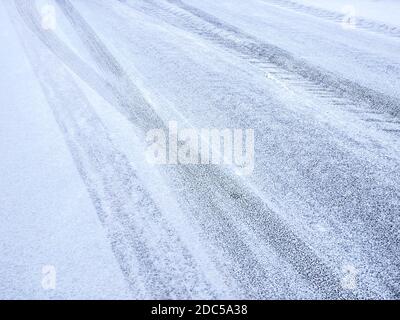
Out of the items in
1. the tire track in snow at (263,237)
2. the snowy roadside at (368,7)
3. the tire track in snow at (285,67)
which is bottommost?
the tire track in snow at (263,237)

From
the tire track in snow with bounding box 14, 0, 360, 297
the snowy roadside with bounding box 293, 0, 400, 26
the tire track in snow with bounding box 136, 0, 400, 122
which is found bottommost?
the tire track in snow with bounding box 14, 0, 360, 297

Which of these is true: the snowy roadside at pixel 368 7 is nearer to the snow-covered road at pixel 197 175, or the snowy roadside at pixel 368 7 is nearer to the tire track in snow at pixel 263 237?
the snow-covered road at pixel 197 175

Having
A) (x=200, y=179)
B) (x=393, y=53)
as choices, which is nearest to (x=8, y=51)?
(x=200, y=179)

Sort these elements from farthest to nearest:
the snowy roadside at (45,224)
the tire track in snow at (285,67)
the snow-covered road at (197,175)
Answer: the tire track in snow at (285,67), the snow-covered road at (197,175), the snowy roadside at (45,224)

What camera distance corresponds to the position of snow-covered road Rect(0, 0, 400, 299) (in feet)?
8.03

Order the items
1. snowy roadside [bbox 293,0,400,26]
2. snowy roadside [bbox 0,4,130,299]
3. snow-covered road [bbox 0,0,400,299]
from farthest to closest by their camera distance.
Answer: snowy roadside [bbox 293,0,400,26] → snow-covered road [bbox 0,0,400,299] → snowy roadside [bbox 0,4,130,299]

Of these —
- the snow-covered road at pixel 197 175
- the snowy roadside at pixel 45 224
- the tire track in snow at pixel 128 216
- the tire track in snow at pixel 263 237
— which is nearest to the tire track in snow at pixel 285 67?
the snow-covered road at pixel 197 175

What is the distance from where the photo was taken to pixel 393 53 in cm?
705

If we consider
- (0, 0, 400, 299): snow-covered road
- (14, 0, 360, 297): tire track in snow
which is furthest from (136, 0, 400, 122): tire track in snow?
(14, 0, 360, 297): tire track in snow

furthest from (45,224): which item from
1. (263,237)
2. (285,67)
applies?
(285,67)

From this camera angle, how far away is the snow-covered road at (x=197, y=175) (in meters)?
2.45

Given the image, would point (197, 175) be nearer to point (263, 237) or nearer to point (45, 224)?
point (263, 237)

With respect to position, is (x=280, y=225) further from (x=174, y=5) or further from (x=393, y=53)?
(x=174, y=5)

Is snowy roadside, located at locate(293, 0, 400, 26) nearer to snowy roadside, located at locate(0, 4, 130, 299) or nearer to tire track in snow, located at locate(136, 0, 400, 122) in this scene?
tire track in snow, located at locate(136, 0, 400, 122)
